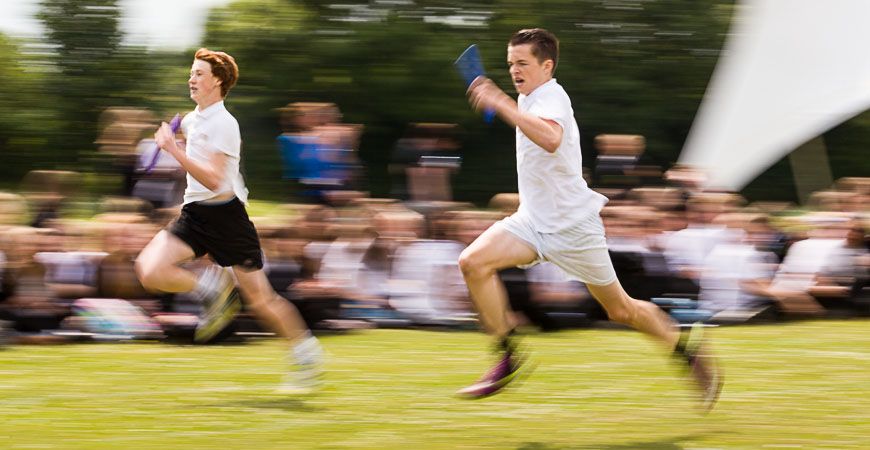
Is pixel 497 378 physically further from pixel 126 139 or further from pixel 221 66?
pixel 126 139

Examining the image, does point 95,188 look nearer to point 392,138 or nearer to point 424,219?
point 392,138

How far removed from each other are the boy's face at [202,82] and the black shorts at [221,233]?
0.53 metres

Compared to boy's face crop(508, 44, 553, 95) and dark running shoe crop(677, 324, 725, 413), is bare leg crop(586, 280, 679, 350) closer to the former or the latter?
dark running shoe crop(677, 324, 725, 413)

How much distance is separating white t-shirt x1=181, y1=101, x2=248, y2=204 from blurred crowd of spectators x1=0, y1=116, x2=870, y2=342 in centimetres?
210

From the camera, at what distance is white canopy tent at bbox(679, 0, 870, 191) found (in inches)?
627

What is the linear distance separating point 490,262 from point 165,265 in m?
1.69

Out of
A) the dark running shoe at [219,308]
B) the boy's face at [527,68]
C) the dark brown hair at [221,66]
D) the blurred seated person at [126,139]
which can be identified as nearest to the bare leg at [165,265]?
the dark brown hair at [221,66]

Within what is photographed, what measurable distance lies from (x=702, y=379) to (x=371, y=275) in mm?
3970

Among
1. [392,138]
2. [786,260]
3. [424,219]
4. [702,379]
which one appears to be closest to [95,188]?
[392,138]

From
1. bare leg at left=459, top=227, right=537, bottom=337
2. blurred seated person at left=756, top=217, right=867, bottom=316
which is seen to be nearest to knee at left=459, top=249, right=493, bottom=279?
bare leg at left=459, top=227, right=537, bottom=337

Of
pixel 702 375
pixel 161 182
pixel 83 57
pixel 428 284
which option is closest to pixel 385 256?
pixel 428 284

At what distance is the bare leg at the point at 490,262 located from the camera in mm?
6328

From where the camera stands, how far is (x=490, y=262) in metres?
6.33

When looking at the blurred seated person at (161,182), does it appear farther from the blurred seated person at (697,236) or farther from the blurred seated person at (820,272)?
the blurred seated person at (820,272)
